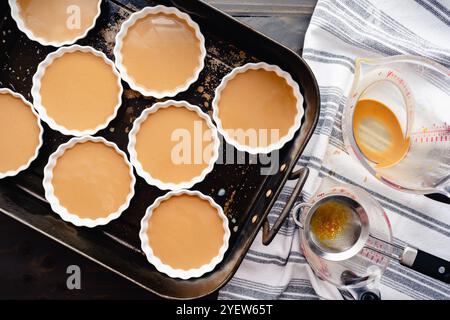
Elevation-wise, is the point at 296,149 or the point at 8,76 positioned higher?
the point at 296,149

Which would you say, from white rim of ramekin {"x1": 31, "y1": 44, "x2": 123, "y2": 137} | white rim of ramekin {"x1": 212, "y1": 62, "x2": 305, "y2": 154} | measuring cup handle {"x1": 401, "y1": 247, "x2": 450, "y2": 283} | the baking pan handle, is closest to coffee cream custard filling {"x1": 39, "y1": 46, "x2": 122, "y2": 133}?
white rim of ramekin {"x1": 31, "y1": 44, "x2": 123, "y2": 137}

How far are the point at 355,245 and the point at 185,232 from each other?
504 mm

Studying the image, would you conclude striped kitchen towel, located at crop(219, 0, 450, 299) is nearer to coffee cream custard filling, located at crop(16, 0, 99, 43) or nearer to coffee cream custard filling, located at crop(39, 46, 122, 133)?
coffee cream custard filling, located at crop(39, 46, 122, 133)

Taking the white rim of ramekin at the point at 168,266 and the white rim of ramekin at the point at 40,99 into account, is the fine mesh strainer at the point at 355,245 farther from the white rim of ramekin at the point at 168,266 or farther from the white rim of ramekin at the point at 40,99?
the white rim of ramekin at the point at 40,99

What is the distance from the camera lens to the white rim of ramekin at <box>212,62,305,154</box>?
4.82 feet

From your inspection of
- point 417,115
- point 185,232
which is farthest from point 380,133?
point 185,232

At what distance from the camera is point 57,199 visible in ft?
4.84

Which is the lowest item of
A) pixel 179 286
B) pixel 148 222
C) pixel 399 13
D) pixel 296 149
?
pixel 179 286

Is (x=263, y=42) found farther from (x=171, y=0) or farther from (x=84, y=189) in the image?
(x=84, y=189)

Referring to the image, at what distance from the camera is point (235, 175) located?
151cm

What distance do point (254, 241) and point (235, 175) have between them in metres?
0.21

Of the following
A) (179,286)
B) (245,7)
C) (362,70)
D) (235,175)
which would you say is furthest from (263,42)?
(179,286)

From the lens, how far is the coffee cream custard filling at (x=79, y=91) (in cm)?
149

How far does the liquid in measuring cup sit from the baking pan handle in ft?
0.74
